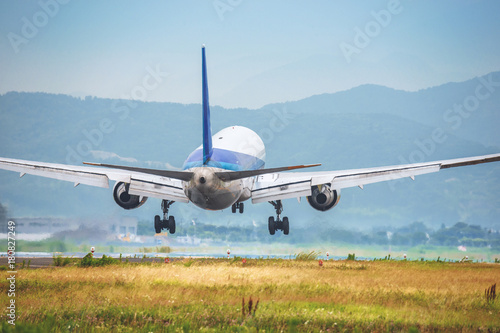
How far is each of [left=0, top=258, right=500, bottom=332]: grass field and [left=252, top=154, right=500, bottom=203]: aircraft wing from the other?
23.9 feet

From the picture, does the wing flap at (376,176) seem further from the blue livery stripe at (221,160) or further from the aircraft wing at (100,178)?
the aircraft wing at (100,178)

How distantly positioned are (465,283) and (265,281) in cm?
936

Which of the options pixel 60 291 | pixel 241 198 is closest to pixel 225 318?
pixel 60 291

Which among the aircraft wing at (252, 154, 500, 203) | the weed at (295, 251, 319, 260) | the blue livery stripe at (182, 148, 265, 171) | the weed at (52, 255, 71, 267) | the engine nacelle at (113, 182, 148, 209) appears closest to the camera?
the blue livery stripe at (182, 148, 265, 171)

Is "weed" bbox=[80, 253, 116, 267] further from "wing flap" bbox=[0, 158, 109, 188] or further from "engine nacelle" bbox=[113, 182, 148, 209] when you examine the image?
"wing flap" bbox=[0, 158, 109, 188]

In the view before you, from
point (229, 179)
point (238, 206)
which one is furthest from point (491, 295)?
point (238, 206)

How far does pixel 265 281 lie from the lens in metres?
31.3

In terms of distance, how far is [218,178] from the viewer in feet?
122

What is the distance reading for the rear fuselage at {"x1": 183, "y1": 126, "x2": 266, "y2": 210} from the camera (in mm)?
36750

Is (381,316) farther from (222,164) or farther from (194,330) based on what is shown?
(222,164)

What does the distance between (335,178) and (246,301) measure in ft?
68.5

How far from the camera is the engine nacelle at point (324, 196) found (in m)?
44.4

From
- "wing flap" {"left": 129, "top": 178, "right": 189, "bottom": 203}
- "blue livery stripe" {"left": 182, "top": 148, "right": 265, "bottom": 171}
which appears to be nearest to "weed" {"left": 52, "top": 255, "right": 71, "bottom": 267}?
"wing flap" {"left": 129, "top": 178, "right": 189, "bottom": 203}

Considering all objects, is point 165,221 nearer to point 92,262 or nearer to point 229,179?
point 92,262
